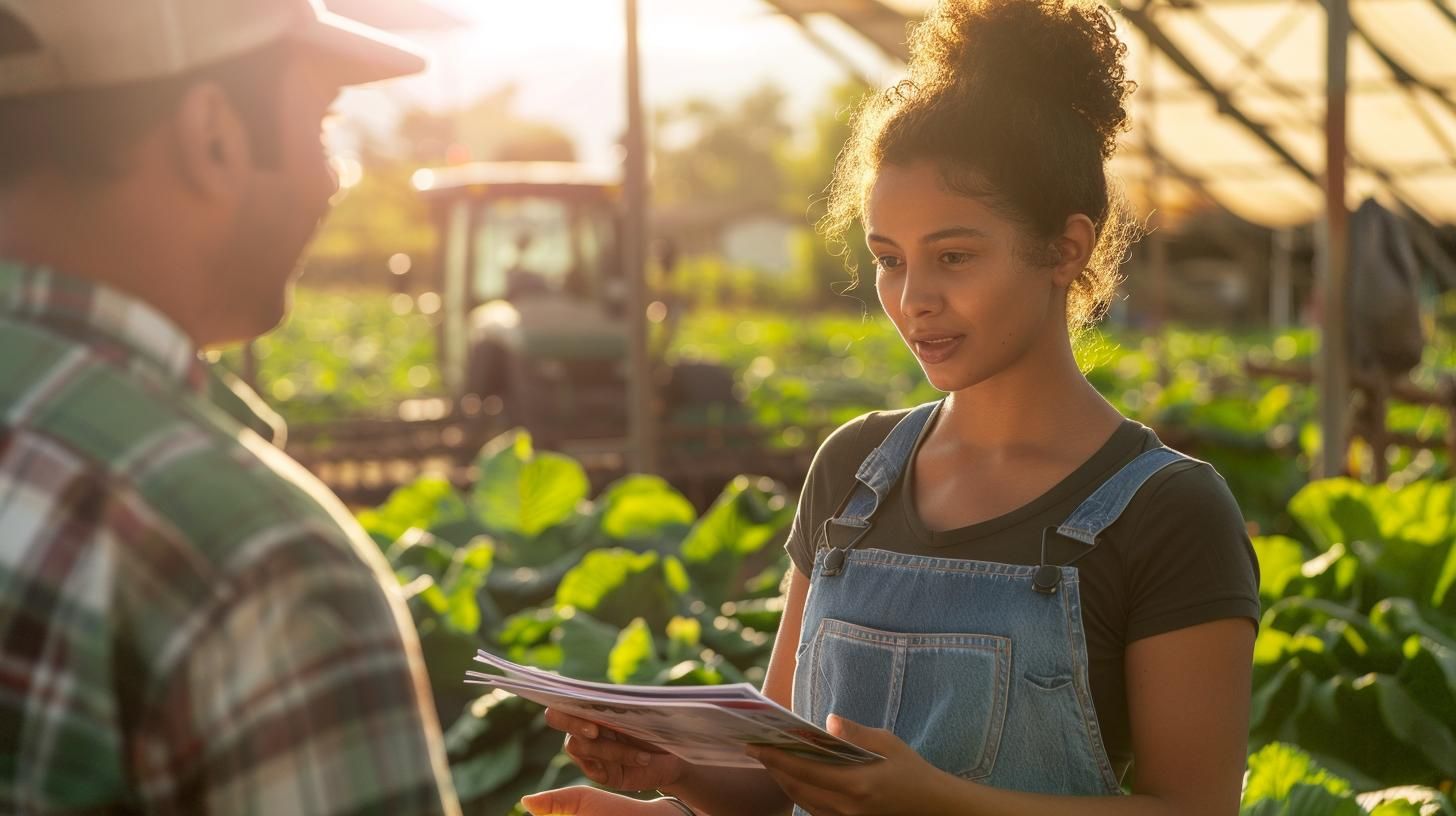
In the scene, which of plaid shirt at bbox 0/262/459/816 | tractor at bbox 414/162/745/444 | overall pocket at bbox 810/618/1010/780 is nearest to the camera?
plaid shirt at bbox 0/262/459/816

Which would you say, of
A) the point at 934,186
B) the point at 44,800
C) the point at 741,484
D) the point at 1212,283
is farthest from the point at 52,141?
the point at 1212,283

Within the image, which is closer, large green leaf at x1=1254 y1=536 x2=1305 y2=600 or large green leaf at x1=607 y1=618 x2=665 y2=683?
large green leaf at x1=607 y1=618 x2=665 y2=683

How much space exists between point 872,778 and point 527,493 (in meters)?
3.45

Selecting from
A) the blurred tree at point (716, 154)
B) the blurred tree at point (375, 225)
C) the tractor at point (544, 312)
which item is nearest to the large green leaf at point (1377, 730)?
the tractor at point (544, 312)

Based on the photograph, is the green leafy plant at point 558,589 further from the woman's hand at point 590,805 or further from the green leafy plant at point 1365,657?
the woman's hand at point 590,805

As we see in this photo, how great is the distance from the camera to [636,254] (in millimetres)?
5113

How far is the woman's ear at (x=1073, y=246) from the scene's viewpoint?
5.75ft

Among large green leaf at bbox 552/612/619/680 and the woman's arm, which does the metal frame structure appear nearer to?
the woman's arm

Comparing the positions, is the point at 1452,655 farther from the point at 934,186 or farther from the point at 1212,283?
the point at 1212,283

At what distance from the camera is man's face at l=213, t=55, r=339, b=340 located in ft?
3.45

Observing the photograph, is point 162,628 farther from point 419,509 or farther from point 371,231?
point 371,231

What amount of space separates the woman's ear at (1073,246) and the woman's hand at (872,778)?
0.56 meters

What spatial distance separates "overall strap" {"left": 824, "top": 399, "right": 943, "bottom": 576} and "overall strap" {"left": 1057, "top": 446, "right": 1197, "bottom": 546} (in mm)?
236

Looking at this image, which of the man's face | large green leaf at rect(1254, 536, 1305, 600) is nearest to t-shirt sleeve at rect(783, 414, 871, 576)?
A: the man's face
